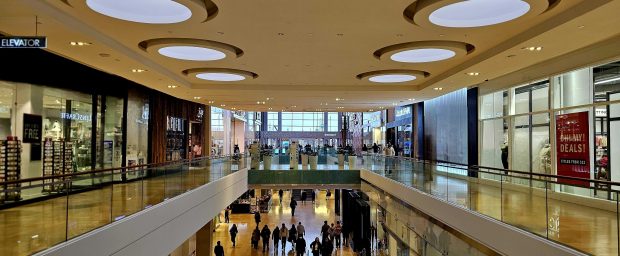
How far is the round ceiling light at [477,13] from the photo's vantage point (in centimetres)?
723

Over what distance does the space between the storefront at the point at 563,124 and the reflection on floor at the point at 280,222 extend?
883 centimetres

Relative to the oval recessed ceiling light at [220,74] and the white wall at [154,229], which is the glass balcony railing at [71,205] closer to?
the white wall at [154,229]

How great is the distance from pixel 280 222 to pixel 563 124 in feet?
56.3

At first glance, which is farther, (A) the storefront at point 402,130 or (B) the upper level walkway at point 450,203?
(A) the storefront at point 402,130

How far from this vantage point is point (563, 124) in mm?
11344

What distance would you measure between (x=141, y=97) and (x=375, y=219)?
10.1 metres

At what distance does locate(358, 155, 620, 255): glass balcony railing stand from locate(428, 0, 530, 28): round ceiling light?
8.37 ft

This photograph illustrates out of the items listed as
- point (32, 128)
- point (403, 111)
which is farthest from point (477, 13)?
point (403, 111)

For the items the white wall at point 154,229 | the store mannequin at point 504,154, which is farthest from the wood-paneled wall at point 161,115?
the store mannequin at point 504,154

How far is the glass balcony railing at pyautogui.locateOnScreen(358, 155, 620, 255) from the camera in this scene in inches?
192

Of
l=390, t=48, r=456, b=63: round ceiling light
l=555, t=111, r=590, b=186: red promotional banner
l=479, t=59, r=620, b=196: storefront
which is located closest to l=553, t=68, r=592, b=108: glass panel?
l=479, t=59, r=620, b=196: storefront

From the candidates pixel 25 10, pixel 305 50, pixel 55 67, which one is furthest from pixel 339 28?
pixel 55 67

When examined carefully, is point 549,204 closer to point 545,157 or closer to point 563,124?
point 563,124

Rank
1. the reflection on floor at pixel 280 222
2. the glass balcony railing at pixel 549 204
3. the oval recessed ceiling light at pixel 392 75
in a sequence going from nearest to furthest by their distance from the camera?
the glass balcony railing at pixel 549 204 < the oval recessed ceiling light at pixel 392 75 < the reflection on floor at pixel 280 222
